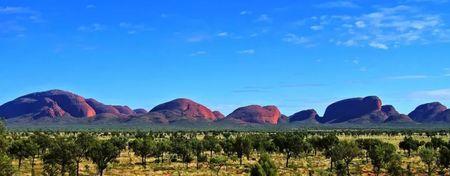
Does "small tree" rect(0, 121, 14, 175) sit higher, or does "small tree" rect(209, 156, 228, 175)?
"small tree" rect(0, 121, 14, 175)

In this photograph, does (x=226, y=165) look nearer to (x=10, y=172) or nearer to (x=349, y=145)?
(x=349, y=145)

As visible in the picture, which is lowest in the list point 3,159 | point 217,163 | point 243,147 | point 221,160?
point 217,163

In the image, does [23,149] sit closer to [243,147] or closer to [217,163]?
[217,163]

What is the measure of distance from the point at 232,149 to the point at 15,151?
141 ft

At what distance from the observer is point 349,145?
292 feet

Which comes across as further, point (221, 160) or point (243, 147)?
point (243, 147)

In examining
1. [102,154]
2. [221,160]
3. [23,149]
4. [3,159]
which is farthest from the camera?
[221,160]

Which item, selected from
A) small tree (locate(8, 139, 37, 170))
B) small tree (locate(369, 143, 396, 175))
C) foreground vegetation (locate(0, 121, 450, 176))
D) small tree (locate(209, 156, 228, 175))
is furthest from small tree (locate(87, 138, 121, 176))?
small tree (locate(369, 143, 396, 175))

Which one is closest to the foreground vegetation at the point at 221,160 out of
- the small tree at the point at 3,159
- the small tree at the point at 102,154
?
the small tree at the point at 102,154

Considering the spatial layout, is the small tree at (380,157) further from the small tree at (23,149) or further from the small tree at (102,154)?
the small tree at (23,149)

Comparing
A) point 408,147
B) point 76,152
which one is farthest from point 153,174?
point 408,147

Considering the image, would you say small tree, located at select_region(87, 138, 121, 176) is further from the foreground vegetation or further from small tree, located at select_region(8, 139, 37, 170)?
small tree, located at select_region(8, 139, 37, 170)

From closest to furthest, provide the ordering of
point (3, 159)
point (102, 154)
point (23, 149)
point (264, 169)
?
1. point (3, 159)
2. point (264, 169)
3. point (102, 154)
4. point (23, 149)

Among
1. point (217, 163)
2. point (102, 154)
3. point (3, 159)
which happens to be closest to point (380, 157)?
point (217, 163)
